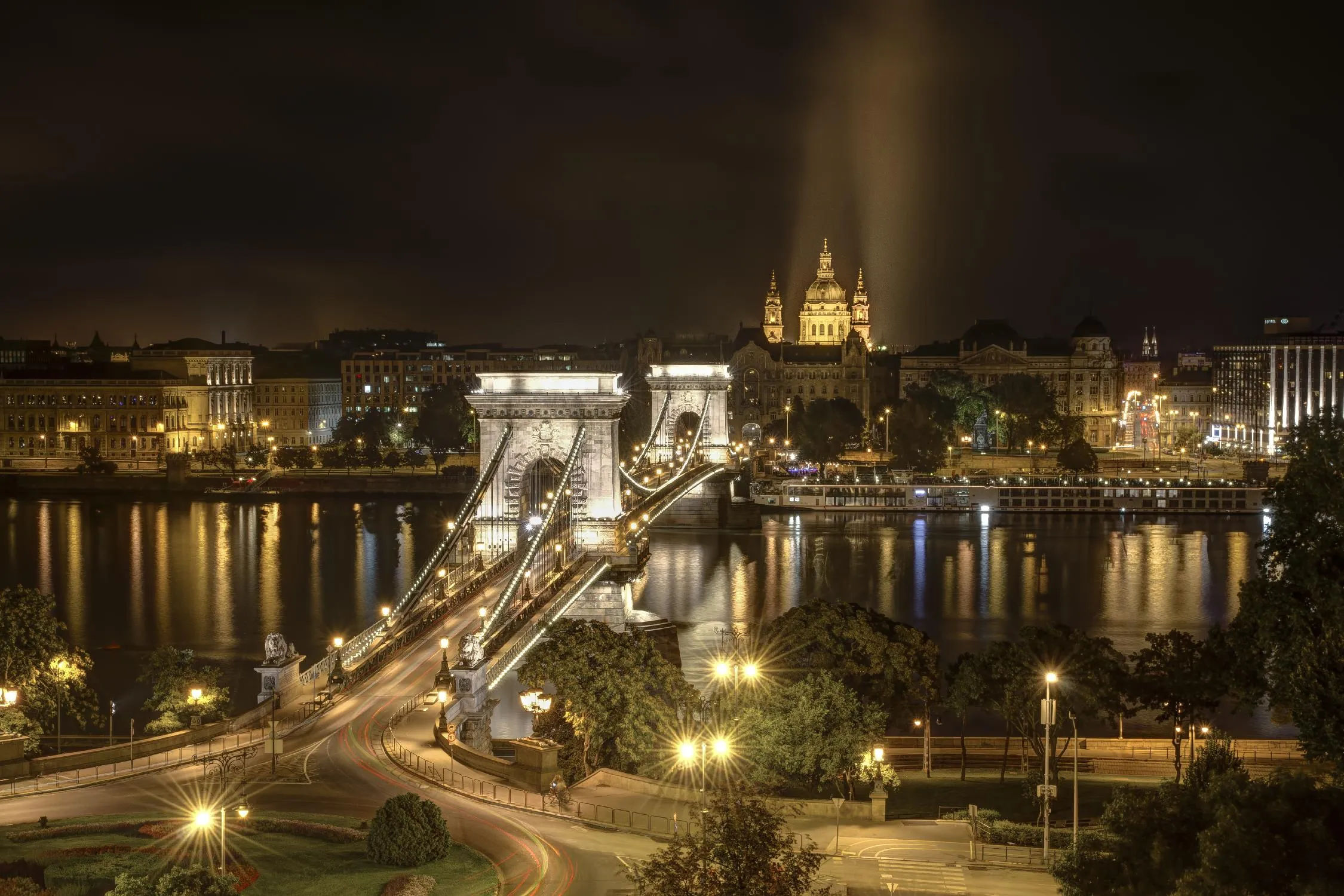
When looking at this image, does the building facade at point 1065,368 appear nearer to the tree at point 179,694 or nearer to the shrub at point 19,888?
the tree at point 179,694

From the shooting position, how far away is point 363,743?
19984 millimetres

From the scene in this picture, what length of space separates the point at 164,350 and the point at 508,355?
2868 centimetres

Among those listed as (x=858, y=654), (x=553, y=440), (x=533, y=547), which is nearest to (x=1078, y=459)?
(x=553, y=440)

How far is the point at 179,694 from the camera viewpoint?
24672mm

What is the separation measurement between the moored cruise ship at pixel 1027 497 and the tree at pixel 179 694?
4262cm

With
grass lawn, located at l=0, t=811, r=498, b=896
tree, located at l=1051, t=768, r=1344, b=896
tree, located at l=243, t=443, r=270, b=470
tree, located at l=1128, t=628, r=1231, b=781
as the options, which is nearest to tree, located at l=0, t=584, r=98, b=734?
grass lawn, located at l=0, t=811, r=498, b=896

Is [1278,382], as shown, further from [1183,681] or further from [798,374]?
[1183,681]

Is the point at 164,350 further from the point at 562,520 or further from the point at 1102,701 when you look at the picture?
the point at 1102,701

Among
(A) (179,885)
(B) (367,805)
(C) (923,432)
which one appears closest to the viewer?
(A) (179,885)

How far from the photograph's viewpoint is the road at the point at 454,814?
15312mm

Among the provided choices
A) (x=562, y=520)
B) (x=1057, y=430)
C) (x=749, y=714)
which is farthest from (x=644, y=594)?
(x=1057, y=430)

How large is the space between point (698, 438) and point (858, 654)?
34.0m

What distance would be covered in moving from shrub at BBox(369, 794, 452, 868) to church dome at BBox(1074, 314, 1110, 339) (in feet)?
331

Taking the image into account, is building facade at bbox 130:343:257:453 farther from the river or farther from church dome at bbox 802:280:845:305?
church dome at bbox 802:280:845:305
